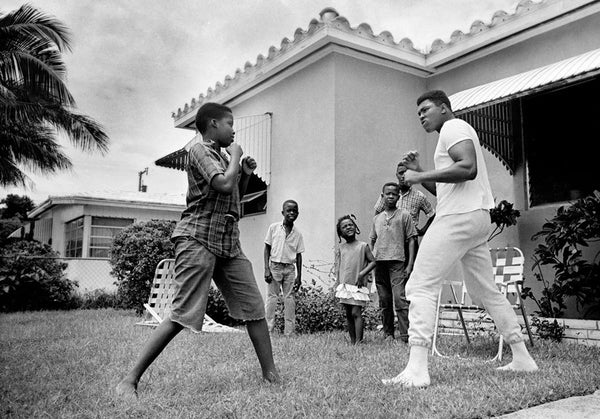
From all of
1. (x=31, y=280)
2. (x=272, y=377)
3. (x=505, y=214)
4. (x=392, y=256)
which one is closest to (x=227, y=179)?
(x=272, y=377)

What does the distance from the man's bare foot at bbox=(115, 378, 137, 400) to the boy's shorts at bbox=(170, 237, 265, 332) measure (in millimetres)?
460

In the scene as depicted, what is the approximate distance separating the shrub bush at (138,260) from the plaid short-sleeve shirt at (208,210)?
777 cm

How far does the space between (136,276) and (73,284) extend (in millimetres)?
4385

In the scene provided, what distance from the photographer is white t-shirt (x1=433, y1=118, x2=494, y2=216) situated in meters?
3.83

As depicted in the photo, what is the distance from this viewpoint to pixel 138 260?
1127 cm

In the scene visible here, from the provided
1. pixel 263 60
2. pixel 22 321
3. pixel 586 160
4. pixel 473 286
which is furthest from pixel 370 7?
pixel 22 321

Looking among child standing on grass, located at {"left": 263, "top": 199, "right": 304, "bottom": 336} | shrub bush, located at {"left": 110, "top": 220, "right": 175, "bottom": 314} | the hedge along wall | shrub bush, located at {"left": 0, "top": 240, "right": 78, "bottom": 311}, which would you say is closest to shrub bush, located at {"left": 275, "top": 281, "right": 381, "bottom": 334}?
child standing on grass, located at {"left": 263, "top": 199, "right": 304, "bottom": 336}

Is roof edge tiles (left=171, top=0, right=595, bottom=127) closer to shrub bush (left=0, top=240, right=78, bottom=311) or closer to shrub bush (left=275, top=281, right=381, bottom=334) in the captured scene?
shrub bush (left=275, top=281, right=381, bottom=334)

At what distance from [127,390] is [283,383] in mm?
987

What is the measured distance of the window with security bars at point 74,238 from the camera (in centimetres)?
1884

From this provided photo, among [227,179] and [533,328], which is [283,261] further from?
[227,179]

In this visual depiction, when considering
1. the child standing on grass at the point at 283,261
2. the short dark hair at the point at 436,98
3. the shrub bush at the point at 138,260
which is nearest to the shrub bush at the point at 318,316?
the child standing on grass at the point at 283,261

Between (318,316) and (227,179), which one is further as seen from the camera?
(318,316)

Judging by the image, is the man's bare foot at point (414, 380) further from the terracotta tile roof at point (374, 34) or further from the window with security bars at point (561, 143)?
the terracotta tile roof at point (374, 34)
